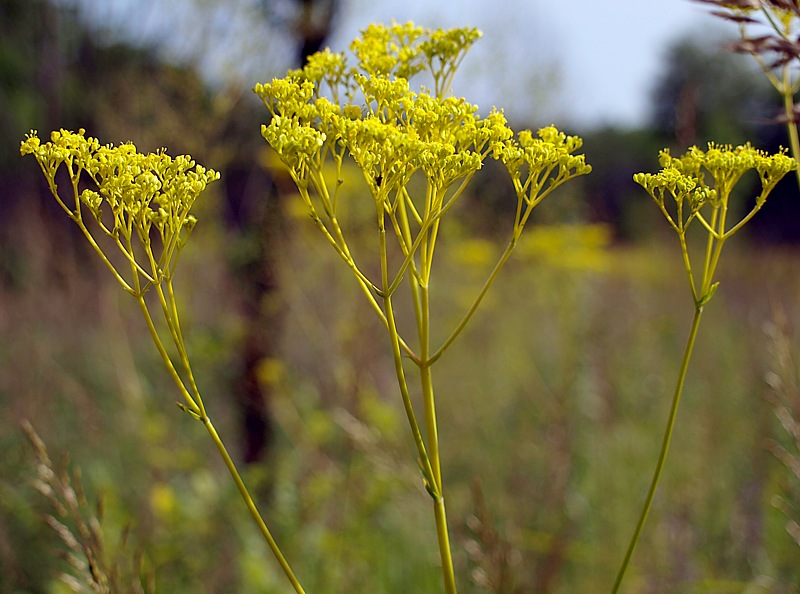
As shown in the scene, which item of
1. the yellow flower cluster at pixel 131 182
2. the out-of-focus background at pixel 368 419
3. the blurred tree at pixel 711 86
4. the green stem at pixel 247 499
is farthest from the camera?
the blurred tree at pixel 711 86

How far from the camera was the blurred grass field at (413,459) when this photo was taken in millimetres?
2662

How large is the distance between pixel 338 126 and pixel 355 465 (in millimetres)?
2258

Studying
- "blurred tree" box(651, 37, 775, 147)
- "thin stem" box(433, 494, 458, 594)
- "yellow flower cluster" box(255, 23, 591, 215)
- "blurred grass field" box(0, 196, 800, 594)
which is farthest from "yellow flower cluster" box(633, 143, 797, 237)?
"blurred tree" box(651, 37, 775, 147)

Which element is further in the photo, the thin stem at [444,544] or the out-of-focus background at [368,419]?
the out-of-focus background at [368,419]

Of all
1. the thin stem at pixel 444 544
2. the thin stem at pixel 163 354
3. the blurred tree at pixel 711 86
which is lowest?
the thin stem at pixel 444 544

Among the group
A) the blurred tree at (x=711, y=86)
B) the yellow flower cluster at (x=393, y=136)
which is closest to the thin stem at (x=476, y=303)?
the yellow flower cluster at (x=393, y=136)

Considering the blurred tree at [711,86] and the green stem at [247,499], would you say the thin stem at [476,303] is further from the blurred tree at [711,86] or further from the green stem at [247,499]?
the blurred tree at [711,86]

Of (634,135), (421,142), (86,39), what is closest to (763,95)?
(634,135)

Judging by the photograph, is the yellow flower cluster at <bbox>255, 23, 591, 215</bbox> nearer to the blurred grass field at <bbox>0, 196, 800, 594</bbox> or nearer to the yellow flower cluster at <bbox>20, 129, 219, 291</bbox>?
the yellow flower cluster at <bbox>20, 129, 219, 291</bbox>

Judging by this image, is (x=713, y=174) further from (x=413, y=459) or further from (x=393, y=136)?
(x=413, y=459)

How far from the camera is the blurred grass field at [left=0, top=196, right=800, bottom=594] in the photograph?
2.66 metres

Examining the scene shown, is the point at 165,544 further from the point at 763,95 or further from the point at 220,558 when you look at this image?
the point at 763,95

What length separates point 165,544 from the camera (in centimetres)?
284

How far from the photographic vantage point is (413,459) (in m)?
2.57
